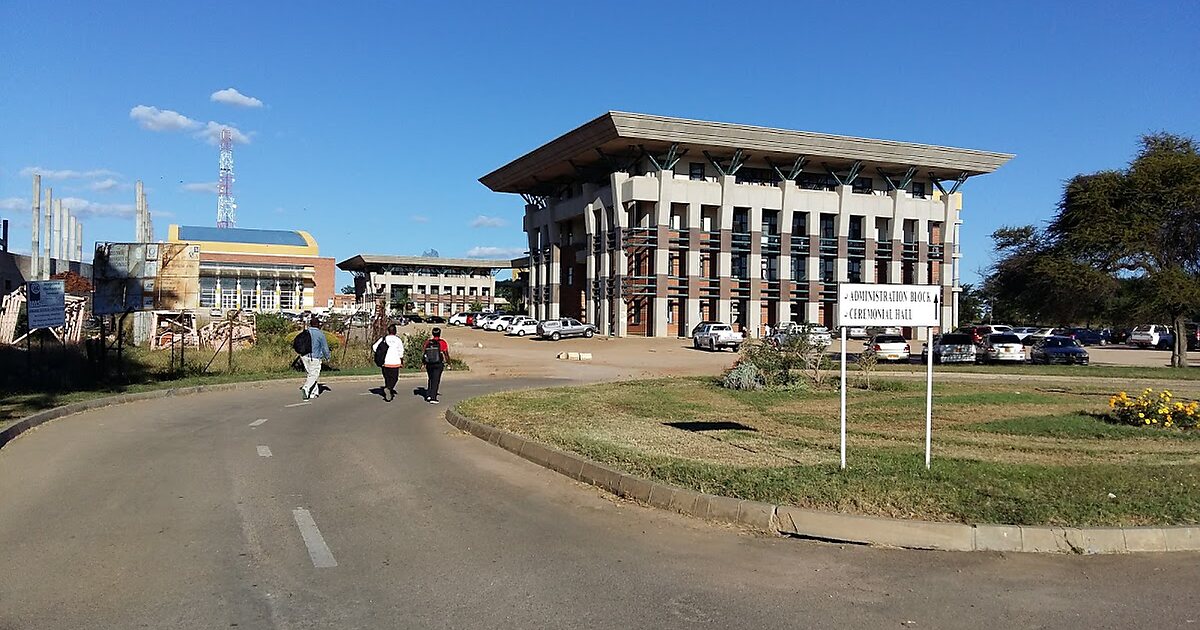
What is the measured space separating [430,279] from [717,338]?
86682 mm

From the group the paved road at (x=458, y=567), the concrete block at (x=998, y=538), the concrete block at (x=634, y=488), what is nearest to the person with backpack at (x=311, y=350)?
the paved road at (x=458, y=567)

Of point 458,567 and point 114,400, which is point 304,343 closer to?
point 114,400

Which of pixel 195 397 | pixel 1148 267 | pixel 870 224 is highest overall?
pixel 870 224

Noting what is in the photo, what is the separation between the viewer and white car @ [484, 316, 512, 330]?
261ft

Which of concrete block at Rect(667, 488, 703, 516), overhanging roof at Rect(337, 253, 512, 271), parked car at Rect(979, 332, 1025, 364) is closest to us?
concrete block at Rect(667, 488, 703, 516)

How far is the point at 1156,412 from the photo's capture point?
1351 cm

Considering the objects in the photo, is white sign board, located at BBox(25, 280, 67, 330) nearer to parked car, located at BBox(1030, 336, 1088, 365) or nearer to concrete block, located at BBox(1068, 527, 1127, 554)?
concrete block, located at BBox(1068, 527, 1127, 554)

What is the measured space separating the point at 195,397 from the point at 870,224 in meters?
63.6

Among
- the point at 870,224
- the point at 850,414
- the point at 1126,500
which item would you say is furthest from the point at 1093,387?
the point at 870,224

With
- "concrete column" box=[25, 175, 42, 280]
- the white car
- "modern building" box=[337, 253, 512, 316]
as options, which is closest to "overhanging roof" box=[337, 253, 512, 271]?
"modern building" box=[337, 253, 512, 316]

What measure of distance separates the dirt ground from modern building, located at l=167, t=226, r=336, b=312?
37.4m

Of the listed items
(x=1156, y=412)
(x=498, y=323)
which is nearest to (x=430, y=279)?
(x=498, y=323)

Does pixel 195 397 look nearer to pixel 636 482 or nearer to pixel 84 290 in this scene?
pixel 636 482

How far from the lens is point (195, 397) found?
2072 cm
